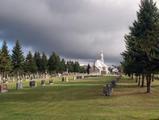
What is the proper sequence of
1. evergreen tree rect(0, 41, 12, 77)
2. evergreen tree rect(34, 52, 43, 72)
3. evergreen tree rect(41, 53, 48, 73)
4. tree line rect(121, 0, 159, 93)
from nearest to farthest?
tree line rect(121, 0, 159, 93) < evergreen tree rect(0, 41, 12, 77) < evergreen tree rect(34, 52, 43, 72) < evergreen tree rect(41, 53, 48, 73)

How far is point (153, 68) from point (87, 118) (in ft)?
100

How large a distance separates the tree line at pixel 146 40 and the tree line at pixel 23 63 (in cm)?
6489

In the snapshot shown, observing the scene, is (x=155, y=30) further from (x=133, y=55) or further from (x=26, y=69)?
(x=26, y=69)

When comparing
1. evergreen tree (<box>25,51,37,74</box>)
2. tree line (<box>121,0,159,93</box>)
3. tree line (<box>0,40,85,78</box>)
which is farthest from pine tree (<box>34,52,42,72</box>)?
tree line (<box>121,0,159,93</box>)

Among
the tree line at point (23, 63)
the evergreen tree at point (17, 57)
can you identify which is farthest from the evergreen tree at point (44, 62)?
the evergreen tree at point (17, 57)

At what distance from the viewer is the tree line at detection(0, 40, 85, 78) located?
407 ft

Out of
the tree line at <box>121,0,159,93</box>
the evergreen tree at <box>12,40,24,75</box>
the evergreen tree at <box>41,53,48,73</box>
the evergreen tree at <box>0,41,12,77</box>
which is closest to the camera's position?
the tree line at <box>121,0,159,93</box>

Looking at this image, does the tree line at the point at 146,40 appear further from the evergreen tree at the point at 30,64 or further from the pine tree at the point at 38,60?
the pine tree at the point at 38,60

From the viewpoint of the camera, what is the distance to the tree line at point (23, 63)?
124188mm

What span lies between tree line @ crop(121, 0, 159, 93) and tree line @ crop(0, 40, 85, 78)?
6489cm

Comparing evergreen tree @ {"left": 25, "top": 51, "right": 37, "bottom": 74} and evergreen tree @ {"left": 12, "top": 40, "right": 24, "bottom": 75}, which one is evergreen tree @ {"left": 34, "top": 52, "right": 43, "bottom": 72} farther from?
evergreen tree @ {"left": 12, "top": 40, "right": 24, "bottom": 75}

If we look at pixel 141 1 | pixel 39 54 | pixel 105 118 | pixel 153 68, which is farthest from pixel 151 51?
pixel 39 54

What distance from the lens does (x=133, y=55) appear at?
186 feet

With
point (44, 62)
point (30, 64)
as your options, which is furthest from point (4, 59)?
point (44, 62)
